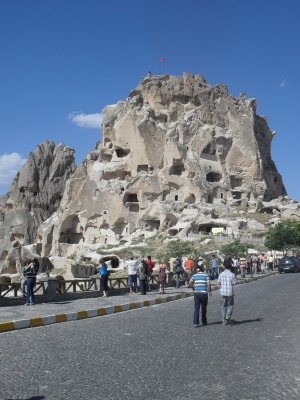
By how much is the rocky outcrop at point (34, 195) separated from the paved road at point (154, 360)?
6554 cm

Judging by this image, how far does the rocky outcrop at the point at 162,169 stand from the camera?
2798 inches

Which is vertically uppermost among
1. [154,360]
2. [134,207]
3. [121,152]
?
[121,152]

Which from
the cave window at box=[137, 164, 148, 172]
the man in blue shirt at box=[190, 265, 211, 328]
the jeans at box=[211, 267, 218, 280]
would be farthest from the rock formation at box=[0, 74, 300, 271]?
the man in blue shirt at box=[190, 265, 211, 328]

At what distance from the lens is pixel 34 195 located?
8175 cm

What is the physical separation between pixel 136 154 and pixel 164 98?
11.7 meters

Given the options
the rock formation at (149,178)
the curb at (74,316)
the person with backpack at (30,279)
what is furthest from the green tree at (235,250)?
the person with backpack at (30,279)

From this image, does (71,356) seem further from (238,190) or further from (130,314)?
(238,190)

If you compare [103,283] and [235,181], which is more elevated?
[235,181]

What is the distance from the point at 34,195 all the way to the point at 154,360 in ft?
253

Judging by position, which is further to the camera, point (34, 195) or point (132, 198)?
point (34, 195)

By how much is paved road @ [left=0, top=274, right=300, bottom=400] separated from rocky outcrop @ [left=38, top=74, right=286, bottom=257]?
55.0m

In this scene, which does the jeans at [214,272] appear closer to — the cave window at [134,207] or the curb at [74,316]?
the curb at [74,316]

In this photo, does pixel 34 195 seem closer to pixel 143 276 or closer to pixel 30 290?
pixel 143 276

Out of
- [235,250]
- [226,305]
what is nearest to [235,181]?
[235,250]
